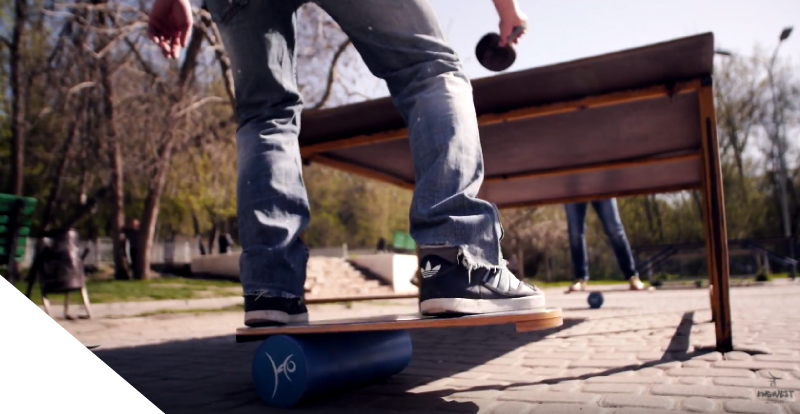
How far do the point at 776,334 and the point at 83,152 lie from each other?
879cm

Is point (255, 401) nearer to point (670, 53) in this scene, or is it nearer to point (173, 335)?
point (670, 53)

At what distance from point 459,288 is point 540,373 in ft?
2.83

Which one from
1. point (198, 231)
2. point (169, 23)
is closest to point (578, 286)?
point (169, 23)

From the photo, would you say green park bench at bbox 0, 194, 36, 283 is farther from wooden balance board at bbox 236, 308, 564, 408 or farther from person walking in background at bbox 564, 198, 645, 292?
person walking in background at bbox 564, 198, 645, 292

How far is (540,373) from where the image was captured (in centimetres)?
221

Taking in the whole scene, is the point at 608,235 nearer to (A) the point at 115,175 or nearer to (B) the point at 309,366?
(B) the point at 309,366

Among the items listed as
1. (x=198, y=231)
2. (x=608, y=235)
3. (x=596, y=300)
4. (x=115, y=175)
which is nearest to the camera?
(x=608, y=235)

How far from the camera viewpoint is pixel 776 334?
10.3 feet

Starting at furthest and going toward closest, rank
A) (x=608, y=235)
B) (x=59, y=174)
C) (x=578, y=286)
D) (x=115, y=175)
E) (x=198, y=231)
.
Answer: (x=198, y=231) → (x=115, y=175) → (x=608, y=235) → (x=578, y=286) → (x=59, y=174)

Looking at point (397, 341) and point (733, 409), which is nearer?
point (733, 409)

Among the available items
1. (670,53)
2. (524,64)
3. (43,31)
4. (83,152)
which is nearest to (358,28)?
(524,64)

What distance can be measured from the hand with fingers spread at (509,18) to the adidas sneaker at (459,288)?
799 mm

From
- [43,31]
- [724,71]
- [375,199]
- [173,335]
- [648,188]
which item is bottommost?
[173,335]

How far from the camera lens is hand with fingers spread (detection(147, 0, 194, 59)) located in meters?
2.10
